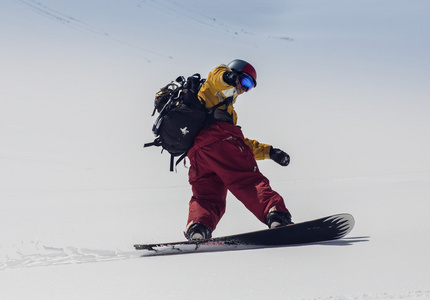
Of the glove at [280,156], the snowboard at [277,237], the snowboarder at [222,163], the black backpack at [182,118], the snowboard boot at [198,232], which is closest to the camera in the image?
the snowboard at [277,237]

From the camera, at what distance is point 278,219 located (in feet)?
10.7

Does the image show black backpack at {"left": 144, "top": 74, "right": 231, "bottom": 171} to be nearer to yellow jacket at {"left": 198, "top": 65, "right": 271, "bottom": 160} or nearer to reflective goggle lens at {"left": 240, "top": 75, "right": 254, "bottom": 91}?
yellow jacket at {"left": 198, "top": 65, "right": 271, "bottom": 160}

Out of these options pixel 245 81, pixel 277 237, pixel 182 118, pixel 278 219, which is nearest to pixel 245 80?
pixel 245 81

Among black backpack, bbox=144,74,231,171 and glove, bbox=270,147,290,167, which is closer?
black backpack, bbox=144,74,231,171

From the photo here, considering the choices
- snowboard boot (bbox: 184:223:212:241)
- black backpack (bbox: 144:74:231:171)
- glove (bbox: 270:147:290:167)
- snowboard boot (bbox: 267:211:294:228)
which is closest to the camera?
snowboard boot (bbox: 267:211:294:228)

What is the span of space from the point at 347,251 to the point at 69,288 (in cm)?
138

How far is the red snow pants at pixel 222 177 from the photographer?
3.47 meters

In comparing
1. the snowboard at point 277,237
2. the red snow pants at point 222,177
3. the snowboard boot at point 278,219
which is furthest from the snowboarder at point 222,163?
the snowboard at point 277,237

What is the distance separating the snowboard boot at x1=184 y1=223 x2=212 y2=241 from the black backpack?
62cm

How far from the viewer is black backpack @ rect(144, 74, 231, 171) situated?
3.68 m

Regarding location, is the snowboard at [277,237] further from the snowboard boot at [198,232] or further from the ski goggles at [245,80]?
the ski goggles at [245,80]

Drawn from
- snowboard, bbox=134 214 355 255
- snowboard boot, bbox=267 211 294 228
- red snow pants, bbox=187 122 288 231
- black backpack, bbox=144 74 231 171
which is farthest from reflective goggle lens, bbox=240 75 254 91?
snowboard, bbox=134 214 355 255

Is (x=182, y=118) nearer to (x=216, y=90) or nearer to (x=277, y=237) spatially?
(x=216, y=90)

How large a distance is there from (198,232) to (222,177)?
1.48 ft
